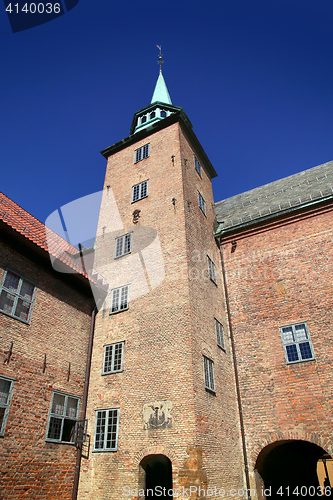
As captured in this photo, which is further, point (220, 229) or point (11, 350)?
point (220, 229)

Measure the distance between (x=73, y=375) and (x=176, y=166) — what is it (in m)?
11.6

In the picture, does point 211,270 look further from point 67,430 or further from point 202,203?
point 67,430

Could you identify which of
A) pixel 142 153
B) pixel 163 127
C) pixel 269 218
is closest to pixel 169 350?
pixel 269 218

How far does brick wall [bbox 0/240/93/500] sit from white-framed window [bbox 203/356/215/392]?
5083 millimetres

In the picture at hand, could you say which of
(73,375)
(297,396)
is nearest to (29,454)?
(73,375)

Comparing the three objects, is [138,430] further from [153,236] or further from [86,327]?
[153,236]

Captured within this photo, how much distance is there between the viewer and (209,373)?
13414mm

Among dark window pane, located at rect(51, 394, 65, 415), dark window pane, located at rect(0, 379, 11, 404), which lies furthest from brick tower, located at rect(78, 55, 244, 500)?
dark window pane, located at rect(0, 379, 11, 404)

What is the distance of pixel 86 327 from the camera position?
1509 centimetres

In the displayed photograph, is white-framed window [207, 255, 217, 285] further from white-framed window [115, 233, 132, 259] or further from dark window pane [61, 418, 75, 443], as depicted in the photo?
dark window pane [61, 418, 75, 443]

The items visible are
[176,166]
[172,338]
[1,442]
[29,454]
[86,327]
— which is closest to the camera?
[1,442]

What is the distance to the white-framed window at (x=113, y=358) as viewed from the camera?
551 inches

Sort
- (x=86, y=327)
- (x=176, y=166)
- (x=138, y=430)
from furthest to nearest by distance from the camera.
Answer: (x=176, y=166) < (x=86, y=327) < (x=138, y=430)

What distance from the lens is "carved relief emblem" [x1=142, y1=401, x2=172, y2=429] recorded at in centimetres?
1169
